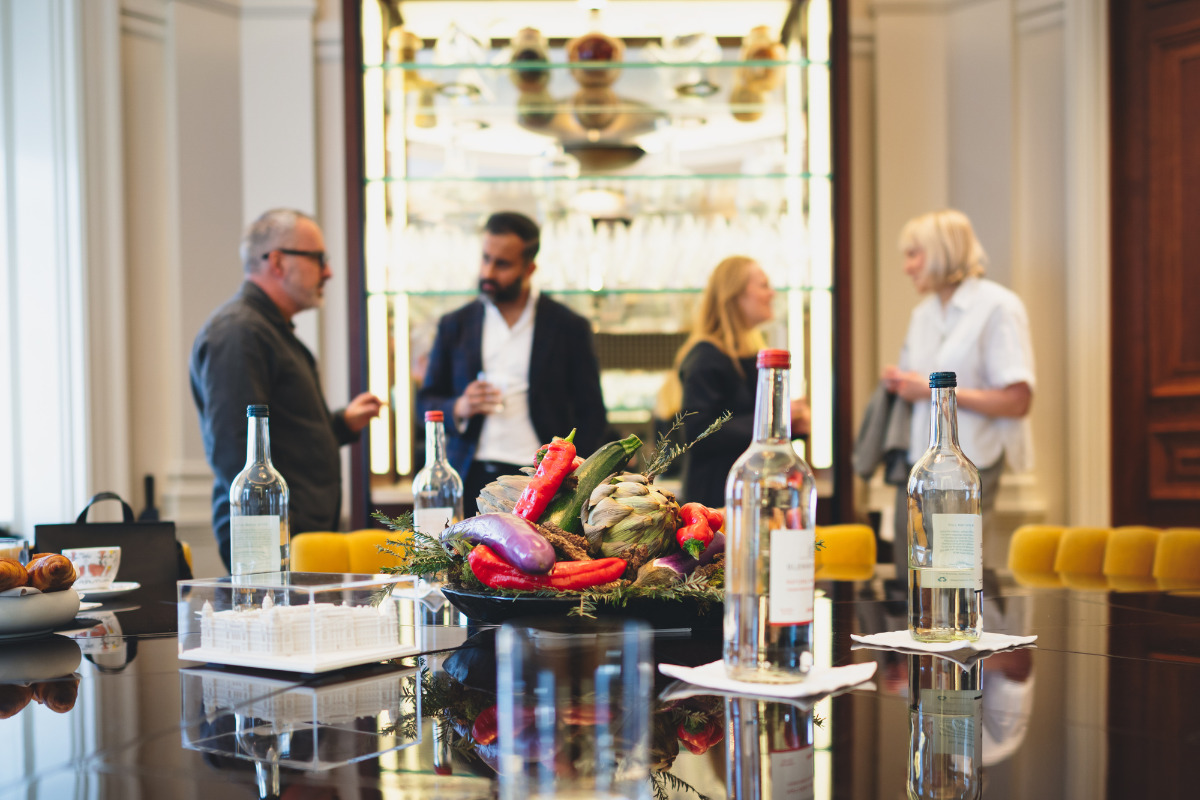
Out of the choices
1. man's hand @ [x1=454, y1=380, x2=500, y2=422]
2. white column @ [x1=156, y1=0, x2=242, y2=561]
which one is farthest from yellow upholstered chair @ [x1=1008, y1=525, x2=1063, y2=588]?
white column @ [x1=156, y1=0, x2=242, y2=561]

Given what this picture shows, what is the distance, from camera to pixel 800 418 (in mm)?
3189

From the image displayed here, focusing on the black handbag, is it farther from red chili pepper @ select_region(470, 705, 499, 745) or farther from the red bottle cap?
the red bottle cap

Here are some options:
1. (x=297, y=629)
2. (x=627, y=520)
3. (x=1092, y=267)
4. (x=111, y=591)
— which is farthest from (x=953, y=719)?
(x=1092, y=267)

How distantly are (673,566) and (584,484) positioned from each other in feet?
0.47

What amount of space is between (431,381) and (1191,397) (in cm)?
253

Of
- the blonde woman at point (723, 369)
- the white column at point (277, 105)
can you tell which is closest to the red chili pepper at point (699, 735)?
the blonde woman at point (723, 369)

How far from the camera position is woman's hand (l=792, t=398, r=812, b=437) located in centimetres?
318

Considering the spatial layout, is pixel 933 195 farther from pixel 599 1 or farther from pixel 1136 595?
pixel 1136 595

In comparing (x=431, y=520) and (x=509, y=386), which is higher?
(x=509, y=386)

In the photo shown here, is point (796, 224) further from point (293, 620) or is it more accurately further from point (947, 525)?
point (293, 620)

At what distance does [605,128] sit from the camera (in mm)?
3541

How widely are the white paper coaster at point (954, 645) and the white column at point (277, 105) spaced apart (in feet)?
9.80

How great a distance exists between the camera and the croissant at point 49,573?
4.03 feet

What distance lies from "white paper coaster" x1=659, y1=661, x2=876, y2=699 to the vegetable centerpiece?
10 centimetres
